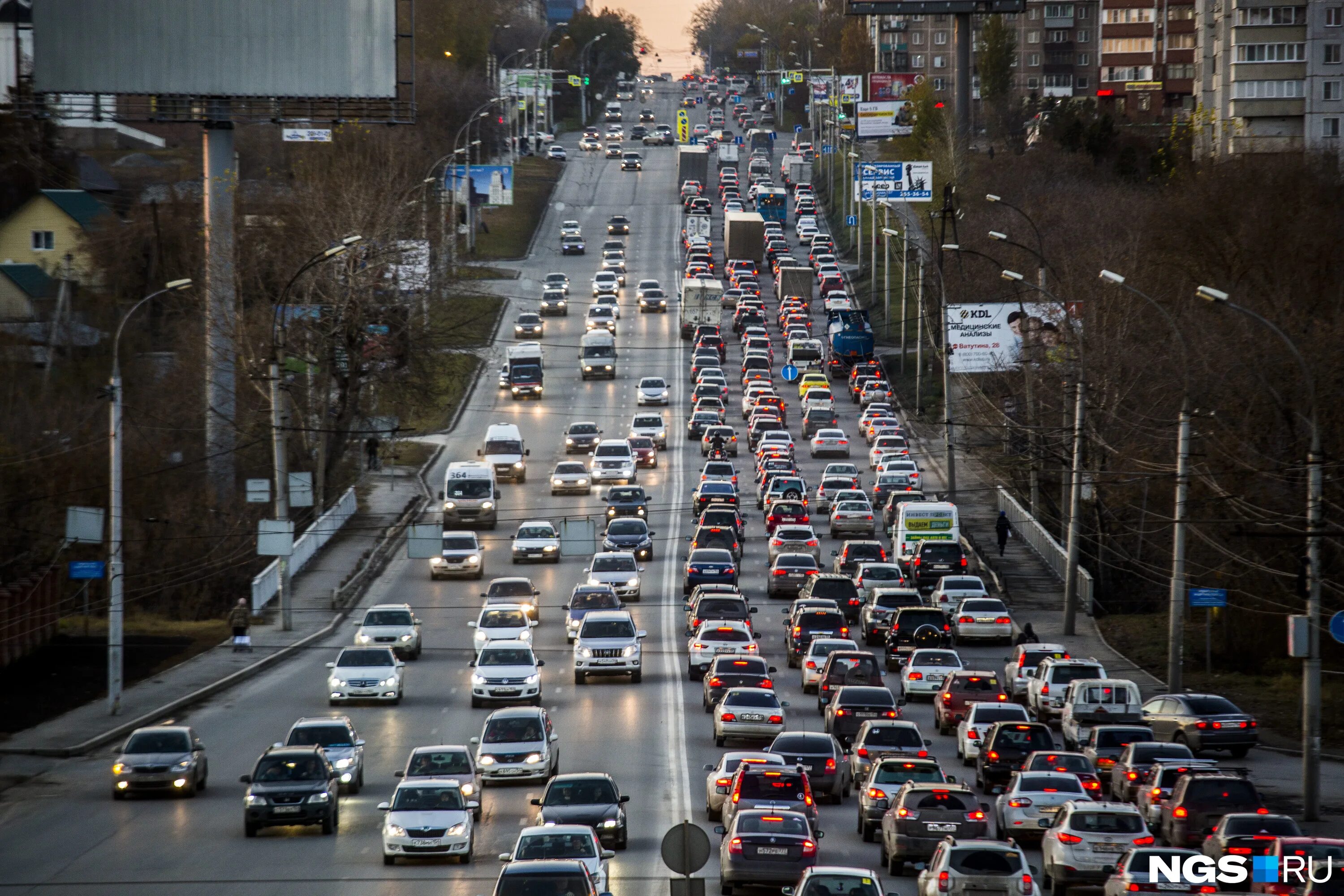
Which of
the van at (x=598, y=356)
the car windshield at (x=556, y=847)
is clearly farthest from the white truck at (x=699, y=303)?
the car windshield at (x=556, y=847)

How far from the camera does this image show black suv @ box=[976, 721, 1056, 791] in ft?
96.9

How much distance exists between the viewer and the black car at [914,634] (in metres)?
41.7

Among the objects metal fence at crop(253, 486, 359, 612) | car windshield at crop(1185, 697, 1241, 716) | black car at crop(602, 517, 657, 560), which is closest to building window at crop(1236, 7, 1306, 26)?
metal fence at crop(253, 486, 359, 612)

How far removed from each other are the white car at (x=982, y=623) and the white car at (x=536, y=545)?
13315 millimetres

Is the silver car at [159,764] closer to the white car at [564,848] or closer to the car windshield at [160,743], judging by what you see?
the car windshield at [160,743]

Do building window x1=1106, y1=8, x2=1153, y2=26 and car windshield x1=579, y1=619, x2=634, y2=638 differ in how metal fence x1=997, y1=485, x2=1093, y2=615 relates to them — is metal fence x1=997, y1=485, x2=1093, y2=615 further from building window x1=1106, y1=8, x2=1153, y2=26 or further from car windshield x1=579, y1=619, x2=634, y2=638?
building window x1=1106, y1=8, x2=1153, y2=26

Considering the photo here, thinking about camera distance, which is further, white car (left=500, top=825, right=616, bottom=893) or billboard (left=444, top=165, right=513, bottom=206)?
billboard (left=444, top=165, right=513, bottom=206)

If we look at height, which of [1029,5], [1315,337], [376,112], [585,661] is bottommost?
[585,661]

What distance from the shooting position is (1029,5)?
183 m

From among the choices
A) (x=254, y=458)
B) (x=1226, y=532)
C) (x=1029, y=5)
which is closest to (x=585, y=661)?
(x=1226, y=532)

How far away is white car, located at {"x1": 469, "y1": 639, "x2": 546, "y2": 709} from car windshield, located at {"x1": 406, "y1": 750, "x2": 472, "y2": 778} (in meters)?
8.80

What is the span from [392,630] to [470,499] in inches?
595

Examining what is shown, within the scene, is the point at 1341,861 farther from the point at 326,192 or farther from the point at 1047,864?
the point at 326,192

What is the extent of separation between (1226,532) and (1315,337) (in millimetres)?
7107
